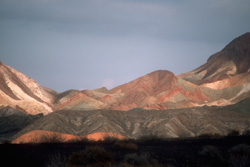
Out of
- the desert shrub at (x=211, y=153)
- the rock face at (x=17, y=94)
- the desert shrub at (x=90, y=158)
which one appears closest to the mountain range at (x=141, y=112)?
the rock face at (x=17, y=94)

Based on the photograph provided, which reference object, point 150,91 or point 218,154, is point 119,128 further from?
point 150,91

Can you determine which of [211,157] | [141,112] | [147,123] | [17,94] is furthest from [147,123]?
[17,94]

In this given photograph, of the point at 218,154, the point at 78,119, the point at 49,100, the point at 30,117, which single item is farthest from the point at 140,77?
the point at 218,154

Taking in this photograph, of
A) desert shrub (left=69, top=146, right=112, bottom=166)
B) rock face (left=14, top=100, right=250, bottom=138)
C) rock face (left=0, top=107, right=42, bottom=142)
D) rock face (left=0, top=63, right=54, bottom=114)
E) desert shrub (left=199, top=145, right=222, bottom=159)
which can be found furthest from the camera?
rock face (left=0, top=63, right=54, bottom=114)

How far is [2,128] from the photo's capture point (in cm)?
9456

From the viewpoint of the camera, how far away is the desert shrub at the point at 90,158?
19.3m

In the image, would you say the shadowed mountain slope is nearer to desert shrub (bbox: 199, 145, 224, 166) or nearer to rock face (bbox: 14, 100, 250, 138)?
rock face (bbox: 14, 100, 250, 138)

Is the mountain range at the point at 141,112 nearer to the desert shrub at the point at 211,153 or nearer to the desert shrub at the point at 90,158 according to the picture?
the desert shrub at the point at 211,153

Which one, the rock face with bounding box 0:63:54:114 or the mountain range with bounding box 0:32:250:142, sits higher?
the rock face with bounding box 0:63:54:114

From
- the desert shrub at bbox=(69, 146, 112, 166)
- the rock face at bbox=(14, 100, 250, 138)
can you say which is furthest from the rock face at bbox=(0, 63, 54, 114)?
the desert shrub at bbox=(69, 146, 112, 166)

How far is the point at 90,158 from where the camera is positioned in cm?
2059

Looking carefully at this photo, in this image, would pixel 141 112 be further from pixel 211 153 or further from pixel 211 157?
pixel 211 157

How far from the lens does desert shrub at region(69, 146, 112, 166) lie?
1932 cm

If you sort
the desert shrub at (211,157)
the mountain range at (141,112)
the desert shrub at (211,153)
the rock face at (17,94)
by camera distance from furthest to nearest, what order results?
1. the rock face at (17,94)
2. the mountain range at (141,112)
3. the desert shrub at (211,153)
4. the desert shrub at (211,157)
